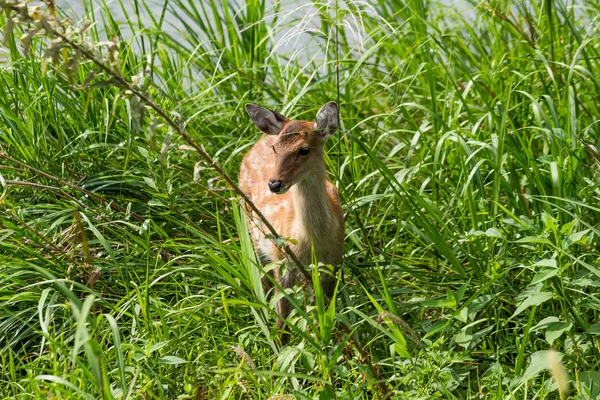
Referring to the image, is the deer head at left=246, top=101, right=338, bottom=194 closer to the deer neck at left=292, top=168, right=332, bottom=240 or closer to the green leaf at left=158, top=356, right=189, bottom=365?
the deer neck at left=292, top=168, right=332, bottom=240

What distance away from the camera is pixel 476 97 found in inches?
186

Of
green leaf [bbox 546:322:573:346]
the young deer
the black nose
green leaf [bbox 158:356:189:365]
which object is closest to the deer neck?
the young deer

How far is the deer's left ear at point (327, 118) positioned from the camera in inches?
150

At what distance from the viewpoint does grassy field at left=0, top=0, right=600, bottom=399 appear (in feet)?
9.68

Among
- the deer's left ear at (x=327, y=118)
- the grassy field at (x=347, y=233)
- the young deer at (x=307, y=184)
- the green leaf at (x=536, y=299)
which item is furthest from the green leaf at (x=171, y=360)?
the deer's left ear at (x=327, y=118)

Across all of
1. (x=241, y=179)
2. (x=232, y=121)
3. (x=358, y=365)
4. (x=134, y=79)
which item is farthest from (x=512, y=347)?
(x=232, y=121)

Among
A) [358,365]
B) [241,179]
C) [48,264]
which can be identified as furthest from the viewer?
[241,179]

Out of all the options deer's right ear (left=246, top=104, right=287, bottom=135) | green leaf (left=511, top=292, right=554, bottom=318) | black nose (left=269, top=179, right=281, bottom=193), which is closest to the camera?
green leaf (left=511, top=292, right=554, bottom=318)

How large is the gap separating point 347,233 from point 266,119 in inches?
24.0

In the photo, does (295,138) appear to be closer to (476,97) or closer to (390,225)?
(390,225)

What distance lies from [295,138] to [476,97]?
118cm

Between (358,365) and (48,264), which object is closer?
(358,365)

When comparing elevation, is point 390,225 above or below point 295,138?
below

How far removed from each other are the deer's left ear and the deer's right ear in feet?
0.57
